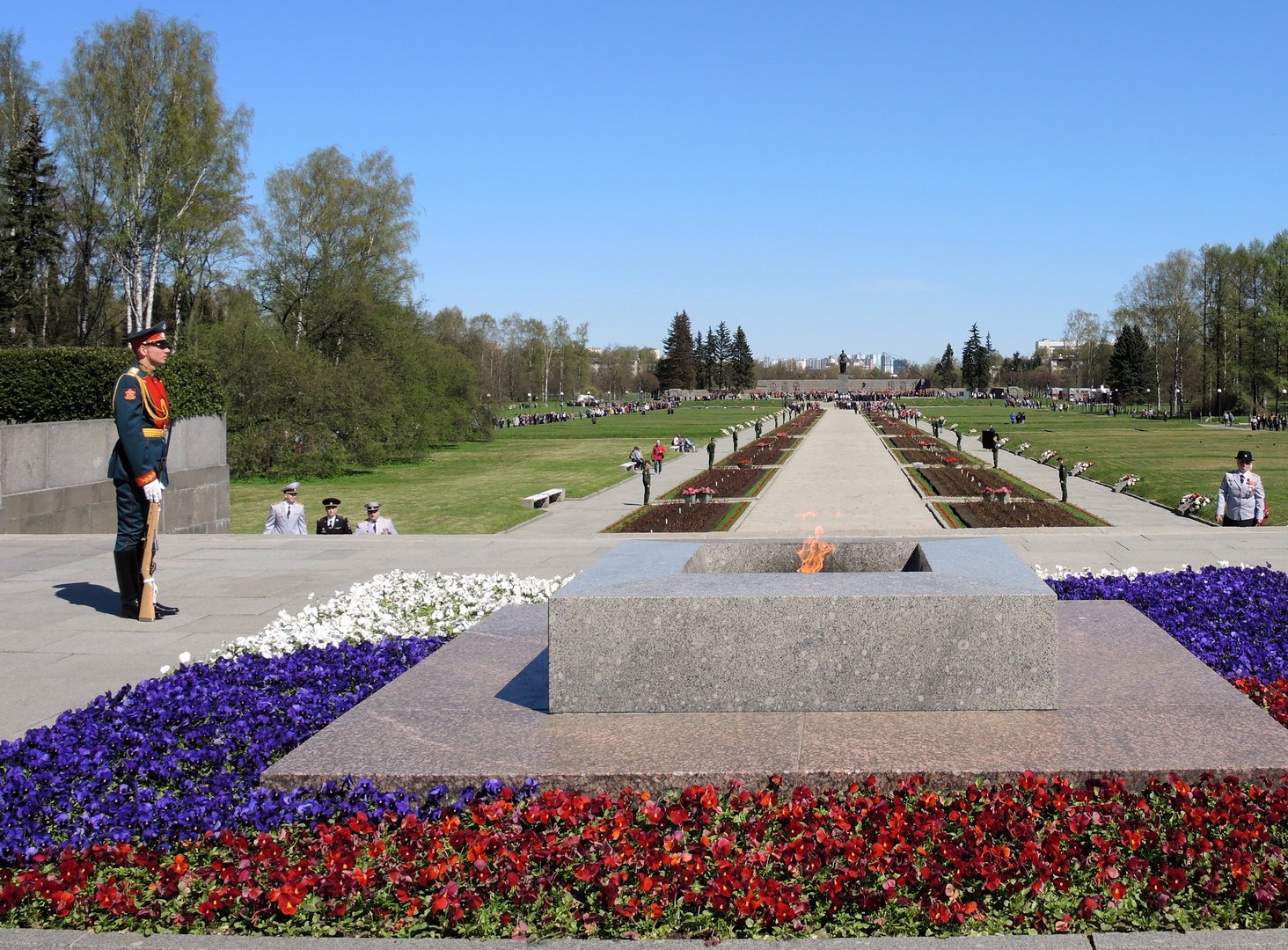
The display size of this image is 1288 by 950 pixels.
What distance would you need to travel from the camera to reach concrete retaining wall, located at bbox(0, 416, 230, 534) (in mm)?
13812

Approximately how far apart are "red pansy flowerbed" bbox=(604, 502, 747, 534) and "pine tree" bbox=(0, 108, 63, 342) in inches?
1009

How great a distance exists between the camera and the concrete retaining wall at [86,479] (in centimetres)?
1381

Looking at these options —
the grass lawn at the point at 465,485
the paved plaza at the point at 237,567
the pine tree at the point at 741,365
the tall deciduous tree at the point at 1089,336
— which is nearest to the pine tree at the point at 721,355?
the pine tree at the point at 741,365

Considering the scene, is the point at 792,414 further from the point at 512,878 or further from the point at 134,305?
the point at 512,878

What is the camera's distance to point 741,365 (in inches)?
6176

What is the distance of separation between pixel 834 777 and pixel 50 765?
335 centimetres

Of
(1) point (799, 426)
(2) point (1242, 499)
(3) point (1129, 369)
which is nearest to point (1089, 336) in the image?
(3) point (1129, 369)

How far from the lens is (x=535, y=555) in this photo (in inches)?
460

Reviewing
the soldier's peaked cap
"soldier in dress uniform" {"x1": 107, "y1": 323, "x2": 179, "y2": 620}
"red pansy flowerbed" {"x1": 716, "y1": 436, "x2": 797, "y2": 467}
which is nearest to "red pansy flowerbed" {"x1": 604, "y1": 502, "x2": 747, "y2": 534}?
"soldier in dress uniform" {"x1": 107, "y1": 323, "x2": 179, "y2": 620}

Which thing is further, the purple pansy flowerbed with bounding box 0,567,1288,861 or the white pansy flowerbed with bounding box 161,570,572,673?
the white pansy flowerbed with bounding box 161,570,572,673

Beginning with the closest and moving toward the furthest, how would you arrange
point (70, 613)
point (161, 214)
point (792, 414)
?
1. point (70, 613)
2. point (161, 214)
3. point (792, 414)

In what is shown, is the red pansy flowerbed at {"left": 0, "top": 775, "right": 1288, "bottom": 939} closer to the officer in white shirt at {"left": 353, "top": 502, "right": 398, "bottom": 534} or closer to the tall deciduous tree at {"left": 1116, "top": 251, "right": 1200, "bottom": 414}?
the officer in white shirt at {"left": 353, "top": 502, "right": 398, "bottom": 534}

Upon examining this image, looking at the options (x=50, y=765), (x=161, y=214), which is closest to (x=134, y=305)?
(x=161, y=214)

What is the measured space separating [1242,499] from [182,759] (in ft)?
41.3
